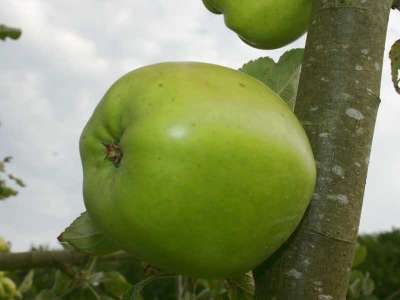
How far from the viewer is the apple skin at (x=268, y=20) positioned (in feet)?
3.16

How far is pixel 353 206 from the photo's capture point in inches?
30.6

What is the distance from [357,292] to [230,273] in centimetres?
168

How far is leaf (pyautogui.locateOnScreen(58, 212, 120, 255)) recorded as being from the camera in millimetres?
976

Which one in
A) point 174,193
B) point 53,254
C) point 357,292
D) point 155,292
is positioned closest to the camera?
point 174,193

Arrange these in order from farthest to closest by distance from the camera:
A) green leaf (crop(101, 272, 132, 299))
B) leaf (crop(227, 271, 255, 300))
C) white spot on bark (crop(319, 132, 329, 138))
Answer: green leaf (crop(101, 272, 132, 299)), leaf (crop(227, 271, 255, 300)), white spot on bark (crop(319, 132, 329, 138))

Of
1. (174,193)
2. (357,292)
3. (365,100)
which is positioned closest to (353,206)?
(365,100)

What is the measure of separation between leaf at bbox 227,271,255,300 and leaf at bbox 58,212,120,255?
0.60 feet

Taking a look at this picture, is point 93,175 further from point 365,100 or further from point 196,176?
point 365,100

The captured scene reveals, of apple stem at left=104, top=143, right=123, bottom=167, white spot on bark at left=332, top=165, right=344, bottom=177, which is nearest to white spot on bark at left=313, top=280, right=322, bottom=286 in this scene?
white spot on bark at left=332, top=165, right=344, bottom=177

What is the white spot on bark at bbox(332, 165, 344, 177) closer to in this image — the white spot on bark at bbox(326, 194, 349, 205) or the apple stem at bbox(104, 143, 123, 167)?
the white spot on bark at bbox(326, 194, 349, 205)

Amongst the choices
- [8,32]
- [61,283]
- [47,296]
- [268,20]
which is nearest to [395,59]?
[268,20]

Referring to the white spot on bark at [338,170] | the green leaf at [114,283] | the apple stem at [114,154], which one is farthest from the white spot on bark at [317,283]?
the green leaf at [114,283]

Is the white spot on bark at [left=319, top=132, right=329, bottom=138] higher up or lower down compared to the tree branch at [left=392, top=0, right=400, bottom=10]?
lower down

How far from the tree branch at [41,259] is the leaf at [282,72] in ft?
2.74
